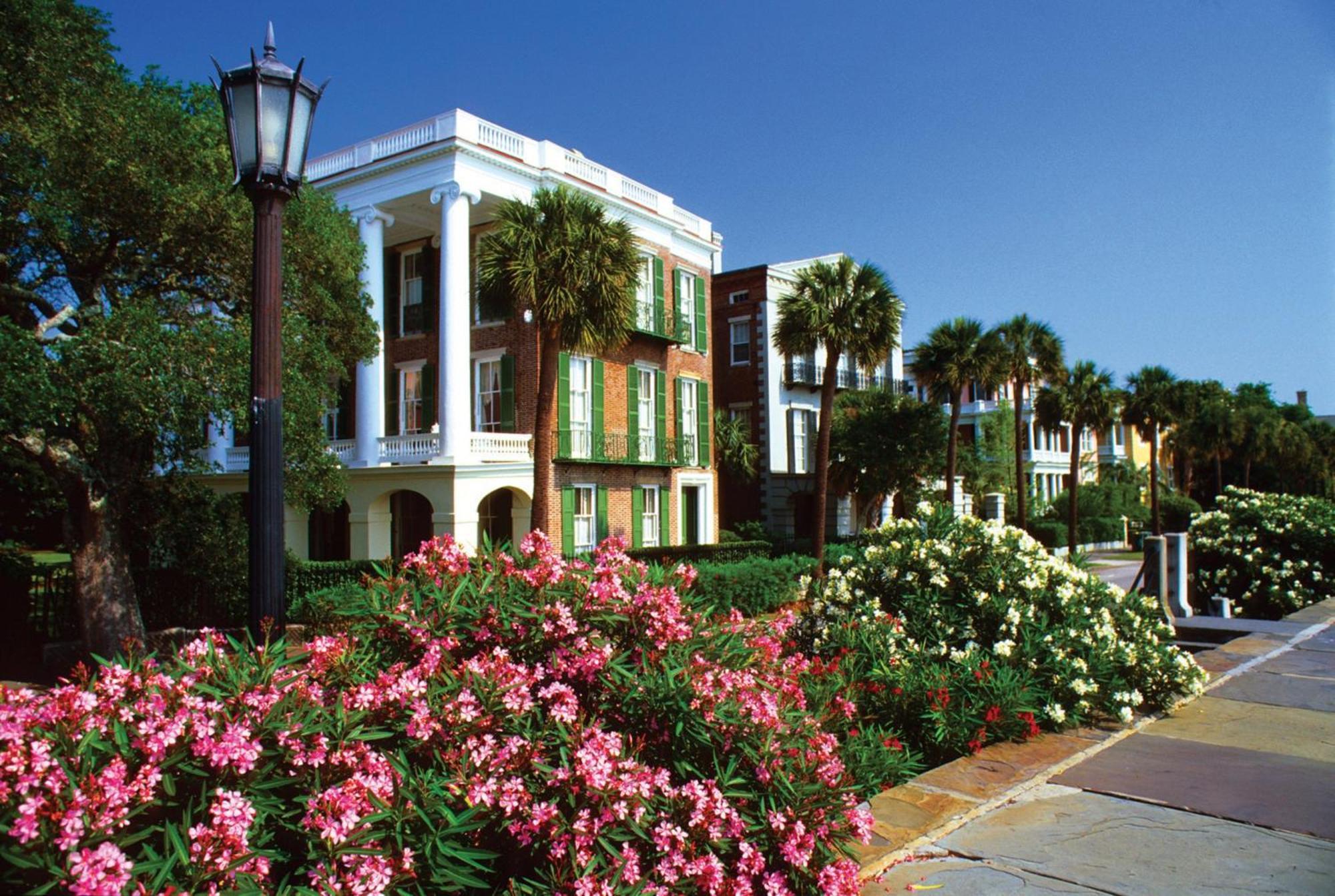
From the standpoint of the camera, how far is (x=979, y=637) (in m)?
7.81

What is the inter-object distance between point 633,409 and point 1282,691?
20.6 meters

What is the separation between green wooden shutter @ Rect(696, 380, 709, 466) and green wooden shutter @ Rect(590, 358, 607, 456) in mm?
5370

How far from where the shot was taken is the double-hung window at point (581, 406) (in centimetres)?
2594

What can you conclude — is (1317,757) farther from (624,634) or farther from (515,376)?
(515,376)

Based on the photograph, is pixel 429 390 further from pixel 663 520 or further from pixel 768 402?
pixel 768 402

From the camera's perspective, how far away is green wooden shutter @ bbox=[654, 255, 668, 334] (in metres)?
28.8

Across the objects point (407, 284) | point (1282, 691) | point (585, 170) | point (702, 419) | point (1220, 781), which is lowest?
point (1282, 691)

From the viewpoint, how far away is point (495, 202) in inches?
957

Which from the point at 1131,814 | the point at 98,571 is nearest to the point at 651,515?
the point at 98,571

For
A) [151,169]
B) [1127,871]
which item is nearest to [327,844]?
[1127,871]

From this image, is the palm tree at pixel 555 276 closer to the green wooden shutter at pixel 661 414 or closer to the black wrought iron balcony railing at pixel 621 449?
the black wrought iron balcony railing at pixel 621 449

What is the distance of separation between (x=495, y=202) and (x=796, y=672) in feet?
69.9

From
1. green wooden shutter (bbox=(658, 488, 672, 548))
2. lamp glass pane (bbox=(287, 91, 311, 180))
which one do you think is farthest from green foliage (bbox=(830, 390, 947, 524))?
lamp glass pane (bbox=(287, 91, 311, 180))

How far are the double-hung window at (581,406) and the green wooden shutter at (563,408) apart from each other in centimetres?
43
